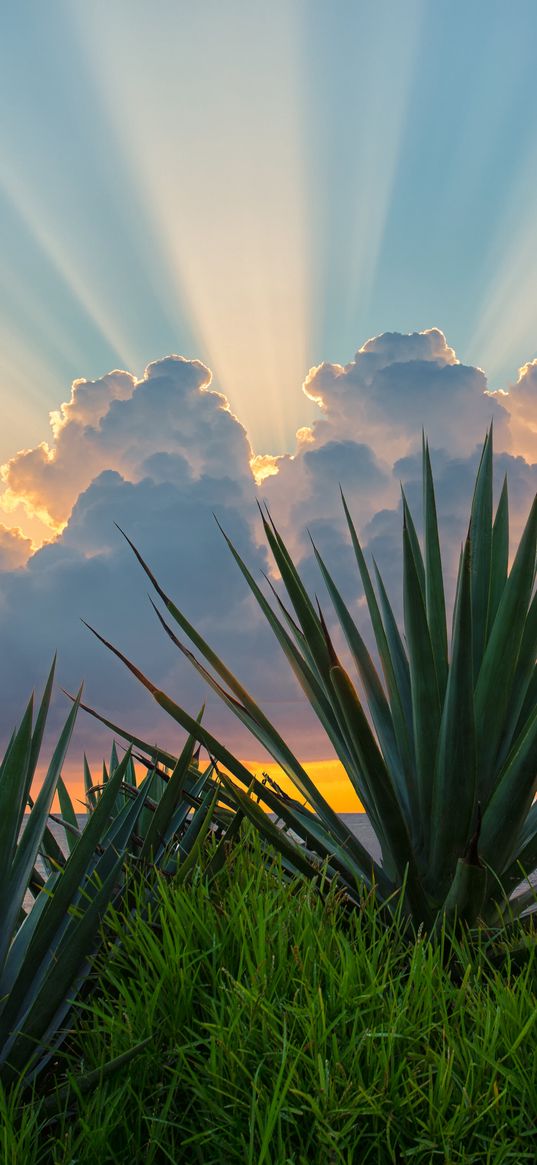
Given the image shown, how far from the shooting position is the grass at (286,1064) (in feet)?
5.40

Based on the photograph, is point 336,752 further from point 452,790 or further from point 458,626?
point 458,626

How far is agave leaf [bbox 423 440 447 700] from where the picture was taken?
9.62 feet

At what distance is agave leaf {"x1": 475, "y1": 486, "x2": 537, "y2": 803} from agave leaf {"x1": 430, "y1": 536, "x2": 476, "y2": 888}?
7.1 inches

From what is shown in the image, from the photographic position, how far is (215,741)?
2533 mm

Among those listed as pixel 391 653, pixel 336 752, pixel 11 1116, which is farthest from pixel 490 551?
pixel 11 1116

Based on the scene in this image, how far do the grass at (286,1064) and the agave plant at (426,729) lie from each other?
0.36 metres

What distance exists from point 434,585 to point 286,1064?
5.22ft

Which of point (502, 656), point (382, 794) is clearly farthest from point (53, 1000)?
point (502, 656)

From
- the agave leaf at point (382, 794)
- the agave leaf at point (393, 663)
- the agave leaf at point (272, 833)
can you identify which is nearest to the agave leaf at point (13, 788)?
the agave leaf at point (272, 833)

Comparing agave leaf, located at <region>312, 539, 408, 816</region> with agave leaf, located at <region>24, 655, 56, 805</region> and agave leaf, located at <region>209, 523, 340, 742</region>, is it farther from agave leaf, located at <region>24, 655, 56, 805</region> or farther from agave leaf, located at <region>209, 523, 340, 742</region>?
agave leaf, located at <region>24, 655, 56, 805</region>

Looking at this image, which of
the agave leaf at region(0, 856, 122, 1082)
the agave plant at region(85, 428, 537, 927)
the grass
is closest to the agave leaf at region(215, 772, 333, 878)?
the agave plant at region(85, 428, 537, 927)

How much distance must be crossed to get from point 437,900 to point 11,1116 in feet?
4.07

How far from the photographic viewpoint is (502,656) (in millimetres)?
2520

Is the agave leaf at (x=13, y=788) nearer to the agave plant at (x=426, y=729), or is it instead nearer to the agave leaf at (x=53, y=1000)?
the agave leaf at (x=53, y=1000)
